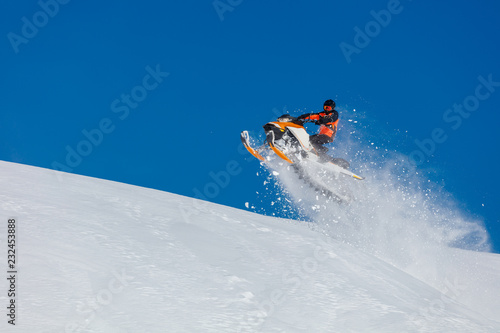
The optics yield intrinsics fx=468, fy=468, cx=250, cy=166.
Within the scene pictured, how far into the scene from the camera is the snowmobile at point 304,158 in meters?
8.76

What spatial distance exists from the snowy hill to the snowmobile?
1484 mm

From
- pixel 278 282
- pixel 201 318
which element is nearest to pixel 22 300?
pixel 201 318

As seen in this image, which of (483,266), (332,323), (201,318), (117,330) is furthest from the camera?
(483,266)

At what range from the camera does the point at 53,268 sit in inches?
193

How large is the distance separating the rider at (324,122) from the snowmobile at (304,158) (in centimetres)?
11

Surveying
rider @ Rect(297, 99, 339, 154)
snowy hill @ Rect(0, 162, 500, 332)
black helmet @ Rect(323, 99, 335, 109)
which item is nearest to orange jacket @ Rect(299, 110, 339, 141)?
rider @ Rect(297, 99, 339, 154)

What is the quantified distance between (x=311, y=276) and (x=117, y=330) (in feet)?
9.28

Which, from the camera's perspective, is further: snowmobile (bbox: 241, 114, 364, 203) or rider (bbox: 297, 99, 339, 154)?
rider (bbox: 297, 99, 339, 154)

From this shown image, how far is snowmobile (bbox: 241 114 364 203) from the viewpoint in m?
8.76

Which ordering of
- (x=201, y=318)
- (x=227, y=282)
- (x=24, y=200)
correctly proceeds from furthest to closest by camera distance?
(x=24, y=200) < (x=227, y=282) < (x=201, y=318)

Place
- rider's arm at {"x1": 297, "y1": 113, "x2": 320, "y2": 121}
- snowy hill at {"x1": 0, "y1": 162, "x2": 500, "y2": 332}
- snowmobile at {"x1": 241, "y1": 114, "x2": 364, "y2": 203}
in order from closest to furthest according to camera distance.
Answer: snowy hill at {"x1": 0, "y1": 162, "x2": 500, "y2": 332}
snowmobile at {"x1": 241, "y1": 114, "x2": 364, "y2": 203}
rider's arm at {"x1": 297, "y1": 113, "x2": 320, "y2": 121}

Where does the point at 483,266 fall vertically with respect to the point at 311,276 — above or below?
above

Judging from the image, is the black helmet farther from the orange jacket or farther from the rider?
the orange jacket

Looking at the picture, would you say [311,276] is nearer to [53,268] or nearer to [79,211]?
[53,268]
